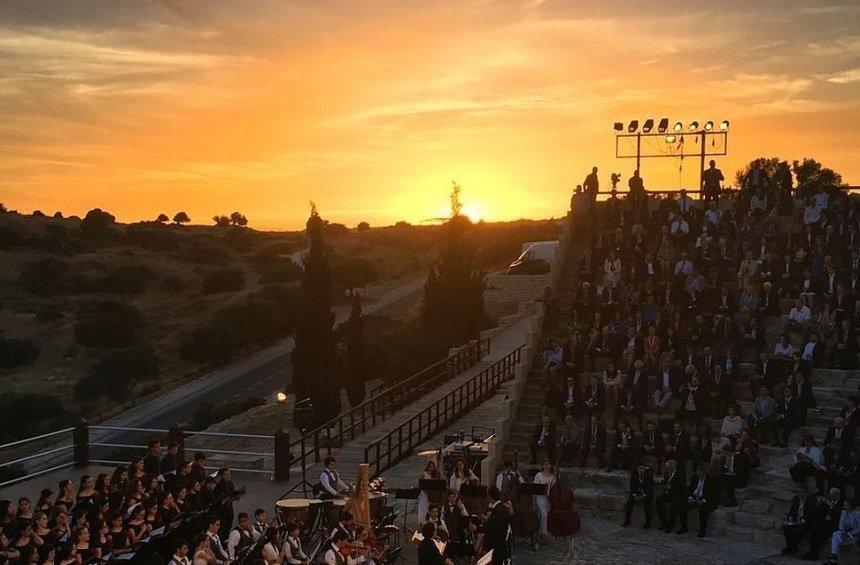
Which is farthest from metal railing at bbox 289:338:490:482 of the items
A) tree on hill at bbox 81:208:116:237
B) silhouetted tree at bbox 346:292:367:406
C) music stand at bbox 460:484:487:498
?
tree on hill at bbox 81:208:116:237

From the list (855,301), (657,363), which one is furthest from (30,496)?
(855,301)

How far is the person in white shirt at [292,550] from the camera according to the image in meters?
13.1

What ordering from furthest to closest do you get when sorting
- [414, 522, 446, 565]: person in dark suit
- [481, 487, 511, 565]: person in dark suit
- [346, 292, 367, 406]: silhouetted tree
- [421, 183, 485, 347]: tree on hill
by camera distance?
[421, 183, 485, 347]: tree on hill, [346, 292, 367, 406]: silhouetted tree, [481, 487, 511, 565]: person in dark suit, [414, 522, 446, 565]: person in dark suit

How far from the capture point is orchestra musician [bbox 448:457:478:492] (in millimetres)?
17016

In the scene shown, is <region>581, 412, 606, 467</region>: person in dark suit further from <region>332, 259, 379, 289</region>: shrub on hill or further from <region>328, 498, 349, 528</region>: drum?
<region>332, 259, 379, 289</region>: shrub on hill

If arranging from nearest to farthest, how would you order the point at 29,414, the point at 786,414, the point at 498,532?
1. the point at 498,532
2. the point at 786,414
3. the point at 29,414

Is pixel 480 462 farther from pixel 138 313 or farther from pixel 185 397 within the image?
pixel 138 313

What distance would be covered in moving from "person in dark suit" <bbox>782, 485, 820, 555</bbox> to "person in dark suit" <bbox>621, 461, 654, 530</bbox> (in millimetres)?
2618

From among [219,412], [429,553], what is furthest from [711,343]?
[219,412]

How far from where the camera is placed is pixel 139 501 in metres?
14.2

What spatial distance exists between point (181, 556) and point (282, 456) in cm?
813

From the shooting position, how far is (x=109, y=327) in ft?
203

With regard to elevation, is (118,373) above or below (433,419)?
below

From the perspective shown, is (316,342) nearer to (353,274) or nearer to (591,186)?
(591,186)
